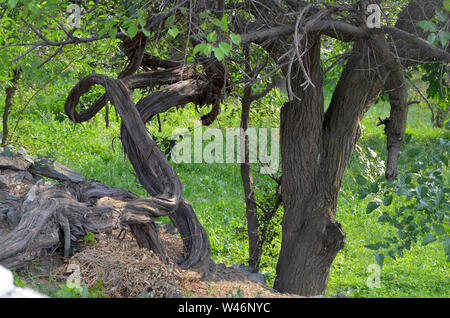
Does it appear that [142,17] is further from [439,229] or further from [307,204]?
[439,229]

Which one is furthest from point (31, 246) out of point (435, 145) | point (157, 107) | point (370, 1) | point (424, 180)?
point (435, 145)

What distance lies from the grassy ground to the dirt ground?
2334 millimetres

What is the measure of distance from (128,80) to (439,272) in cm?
558

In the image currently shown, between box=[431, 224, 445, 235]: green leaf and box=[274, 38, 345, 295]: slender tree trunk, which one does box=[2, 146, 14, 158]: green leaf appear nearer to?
box=[274, 38, 345, 295]: slender tree trunk

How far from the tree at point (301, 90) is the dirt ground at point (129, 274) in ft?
1.15

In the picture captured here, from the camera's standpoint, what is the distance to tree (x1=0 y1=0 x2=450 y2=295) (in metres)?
4.39

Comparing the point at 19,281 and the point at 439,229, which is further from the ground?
the point at 439,229

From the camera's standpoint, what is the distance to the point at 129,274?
364cm

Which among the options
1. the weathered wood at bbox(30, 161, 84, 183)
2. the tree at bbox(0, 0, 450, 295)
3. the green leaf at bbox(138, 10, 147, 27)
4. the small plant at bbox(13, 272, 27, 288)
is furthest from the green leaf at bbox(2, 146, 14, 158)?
the green leaf at bbox(138, 10, 147, 27)

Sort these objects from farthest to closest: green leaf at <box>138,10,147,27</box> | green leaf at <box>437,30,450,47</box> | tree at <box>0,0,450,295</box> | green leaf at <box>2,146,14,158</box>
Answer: green leaf at <box>2,146,14,158</box> → tree at <box>0,0,450,295</box> → green leaf at <box>138,10,147,27</box> → green leaf at <box>437,30,450,47</box>

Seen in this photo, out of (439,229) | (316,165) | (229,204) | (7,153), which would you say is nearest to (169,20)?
(316,165)

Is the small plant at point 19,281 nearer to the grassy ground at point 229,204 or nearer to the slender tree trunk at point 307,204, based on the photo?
the slender tree trunk at point 307,204

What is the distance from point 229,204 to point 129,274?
6.05 meters

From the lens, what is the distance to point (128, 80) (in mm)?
4523
